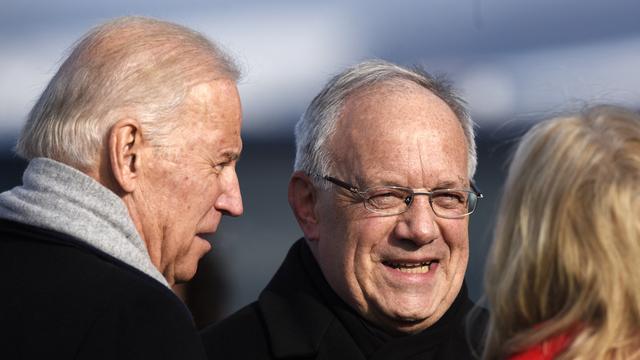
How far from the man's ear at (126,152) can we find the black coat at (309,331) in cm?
93

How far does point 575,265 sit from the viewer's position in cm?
190

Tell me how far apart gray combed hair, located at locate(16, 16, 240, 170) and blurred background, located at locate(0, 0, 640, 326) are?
15.0 feet

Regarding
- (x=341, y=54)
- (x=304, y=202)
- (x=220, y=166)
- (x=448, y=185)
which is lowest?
(x=341, y=54)

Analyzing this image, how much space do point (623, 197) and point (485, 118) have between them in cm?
604

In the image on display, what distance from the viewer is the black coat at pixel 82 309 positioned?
2031mm

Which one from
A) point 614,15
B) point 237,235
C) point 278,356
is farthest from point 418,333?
point 614,15

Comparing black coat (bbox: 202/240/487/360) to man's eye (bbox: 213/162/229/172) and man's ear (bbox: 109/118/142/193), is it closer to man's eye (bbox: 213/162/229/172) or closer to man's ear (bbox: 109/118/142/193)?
man's eye (bbox: 213/162/229/172)

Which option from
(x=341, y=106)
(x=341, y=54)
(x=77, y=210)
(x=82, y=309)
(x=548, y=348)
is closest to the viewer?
(x=548, y=348)

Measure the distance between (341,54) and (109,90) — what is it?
6097mm

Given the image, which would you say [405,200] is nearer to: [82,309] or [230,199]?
[230,199]

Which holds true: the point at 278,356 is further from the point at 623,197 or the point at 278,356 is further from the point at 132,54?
the point at 623,197

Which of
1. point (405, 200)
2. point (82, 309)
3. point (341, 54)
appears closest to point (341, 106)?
point (405, 200)

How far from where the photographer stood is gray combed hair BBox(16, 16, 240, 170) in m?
2.37

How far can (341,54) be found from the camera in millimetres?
8414
